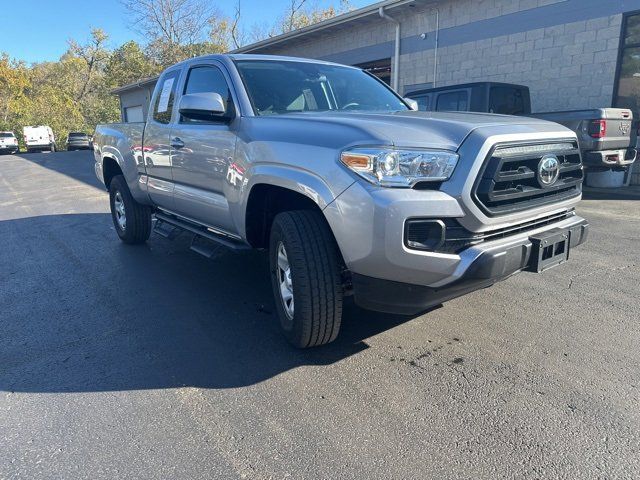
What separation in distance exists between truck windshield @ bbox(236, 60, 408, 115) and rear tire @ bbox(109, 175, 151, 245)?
2.72m

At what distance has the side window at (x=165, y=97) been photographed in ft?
15.9

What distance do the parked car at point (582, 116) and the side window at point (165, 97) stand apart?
628 cm

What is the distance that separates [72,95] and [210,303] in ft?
208

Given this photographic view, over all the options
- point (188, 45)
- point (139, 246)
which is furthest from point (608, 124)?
point (188, 45)

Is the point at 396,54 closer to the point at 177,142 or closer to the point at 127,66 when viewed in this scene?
the point at 177,142

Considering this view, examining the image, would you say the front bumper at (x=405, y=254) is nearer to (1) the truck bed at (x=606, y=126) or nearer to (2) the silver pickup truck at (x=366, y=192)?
(2) the silver pickup truck at (x=366, y=192)

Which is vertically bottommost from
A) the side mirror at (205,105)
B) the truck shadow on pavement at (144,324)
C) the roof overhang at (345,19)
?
the truck shadow on pavement at (144,324)

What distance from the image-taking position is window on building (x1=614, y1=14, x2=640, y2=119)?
1012 centimetres

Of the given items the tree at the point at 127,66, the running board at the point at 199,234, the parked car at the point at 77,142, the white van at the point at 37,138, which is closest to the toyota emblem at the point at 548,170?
the running board at the point at 199,234

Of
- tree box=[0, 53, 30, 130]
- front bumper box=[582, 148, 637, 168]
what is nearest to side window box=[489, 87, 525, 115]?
front bumper box=[582, 148, 637, 168]

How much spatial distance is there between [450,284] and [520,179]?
2.60 ft

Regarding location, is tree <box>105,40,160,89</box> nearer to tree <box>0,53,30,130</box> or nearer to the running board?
tree <box>0,53,30,130</box>

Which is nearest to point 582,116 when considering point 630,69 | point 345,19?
point 630,69

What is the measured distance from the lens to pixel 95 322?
12.5ft
